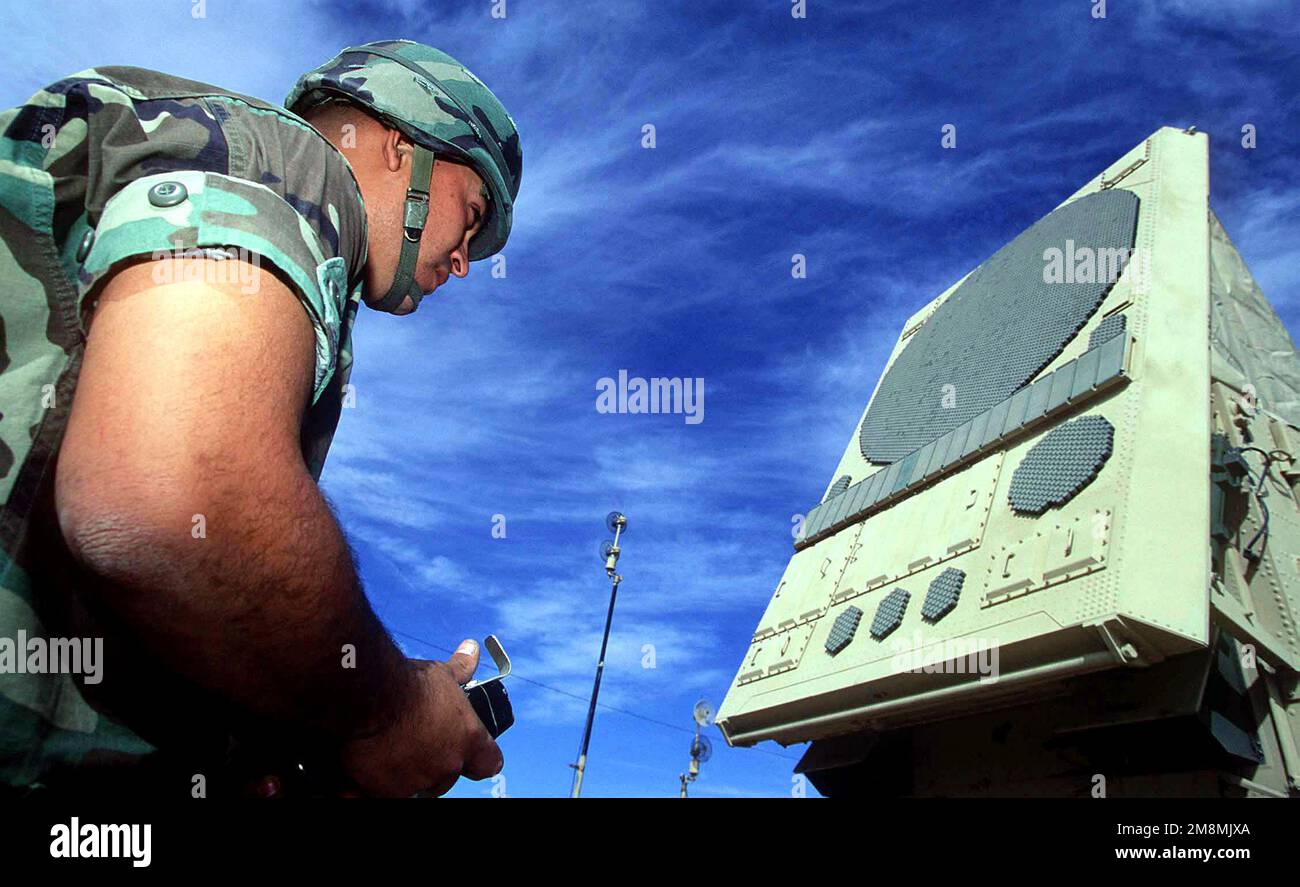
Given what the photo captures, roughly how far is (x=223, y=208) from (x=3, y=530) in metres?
0.50

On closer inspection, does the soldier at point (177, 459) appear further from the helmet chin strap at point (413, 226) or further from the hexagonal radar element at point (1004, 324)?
the hexagonal radar element at point (1004, 324)

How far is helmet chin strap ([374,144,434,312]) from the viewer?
186 centimetres

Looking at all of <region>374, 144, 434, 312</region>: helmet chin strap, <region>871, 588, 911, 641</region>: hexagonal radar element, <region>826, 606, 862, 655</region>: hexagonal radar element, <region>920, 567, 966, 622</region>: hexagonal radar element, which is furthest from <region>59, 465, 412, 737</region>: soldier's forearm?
<region>826, 606, 862, 655</region>: hexagonal radar element

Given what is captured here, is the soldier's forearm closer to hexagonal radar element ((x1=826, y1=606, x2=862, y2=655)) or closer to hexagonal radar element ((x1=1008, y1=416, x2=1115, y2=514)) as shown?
hexagonal radar element ((x1=1008, y1=416, x2=1115, y2=514))

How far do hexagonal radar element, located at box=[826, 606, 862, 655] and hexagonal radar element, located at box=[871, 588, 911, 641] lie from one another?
0.21m

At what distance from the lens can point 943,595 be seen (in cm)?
541

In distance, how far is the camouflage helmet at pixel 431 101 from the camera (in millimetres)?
1965

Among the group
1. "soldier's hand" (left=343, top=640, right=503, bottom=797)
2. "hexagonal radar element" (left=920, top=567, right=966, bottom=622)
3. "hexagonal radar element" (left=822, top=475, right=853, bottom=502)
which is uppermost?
"hexagonal radar element" (left=822, top=475, right=853, bottom=502)

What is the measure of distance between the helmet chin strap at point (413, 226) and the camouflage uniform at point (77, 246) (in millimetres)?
536

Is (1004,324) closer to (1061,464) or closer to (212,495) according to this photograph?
(1061,464)

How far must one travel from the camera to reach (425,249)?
192 cm

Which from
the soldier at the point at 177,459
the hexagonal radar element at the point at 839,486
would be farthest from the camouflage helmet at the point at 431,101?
the hexagonal radar element at the point at 839,486

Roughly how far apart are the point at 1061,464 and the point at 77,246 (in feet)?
17.4
